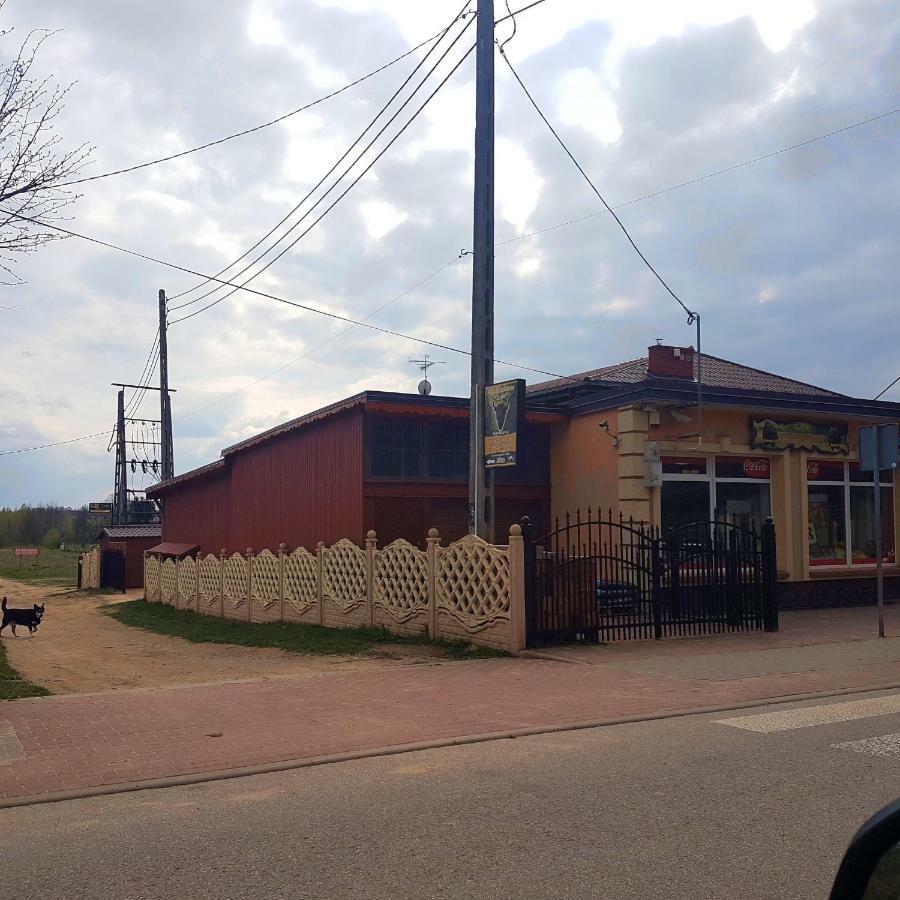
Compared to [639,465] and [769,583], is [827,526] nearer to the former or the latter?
[639,465]

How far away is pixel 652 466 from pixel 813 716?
9423mm

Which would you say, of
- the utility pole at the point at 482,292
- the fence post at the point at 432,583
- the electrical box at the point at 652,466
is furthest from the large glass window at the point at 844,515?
the fence post at the point at 432,583

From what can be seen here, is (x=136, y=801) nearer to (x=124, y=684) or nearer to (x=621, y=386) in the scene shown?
(x=124, y=684)

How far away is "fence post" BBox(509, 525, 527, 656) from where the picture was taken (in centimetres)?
1267

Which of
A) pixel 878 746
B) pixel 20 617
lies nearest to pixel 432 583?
pixel 878 746

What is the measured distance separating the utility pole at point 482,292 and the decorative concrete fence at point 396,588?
762 mm

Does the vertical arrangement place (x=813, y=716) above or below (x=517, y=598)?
below

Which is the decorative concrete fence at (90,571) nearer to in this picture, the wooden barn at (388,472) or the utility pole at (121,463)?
the utility pole at (121,463)

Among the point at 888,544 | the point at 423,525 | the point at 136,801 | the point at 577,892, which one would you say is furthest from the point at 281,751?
the point at 888,544

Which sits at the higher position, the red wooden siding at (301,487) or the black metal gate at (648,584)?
the red wooden siding at (301,487)

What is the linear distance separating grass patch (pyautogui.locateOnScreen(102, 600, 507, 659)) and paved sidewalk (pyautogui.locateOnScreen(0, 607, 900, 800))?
1.48 metres

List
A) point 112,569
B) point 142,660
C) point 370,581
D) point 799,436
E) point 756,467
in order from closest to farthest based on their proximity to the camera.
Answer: point 142,660, point 370,581, point 756,467, point 799,436, point 112,569

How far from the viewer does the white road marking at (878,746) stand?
6961 mm

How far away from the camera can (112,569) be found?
4103cm
